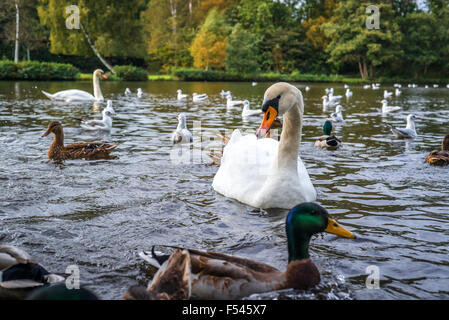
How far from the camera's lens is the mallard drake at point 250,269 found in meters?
2.87

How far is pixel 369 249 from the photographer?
3896 mm

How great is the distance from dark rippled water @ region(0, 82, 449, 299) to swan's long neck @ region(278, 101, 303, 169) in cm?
56

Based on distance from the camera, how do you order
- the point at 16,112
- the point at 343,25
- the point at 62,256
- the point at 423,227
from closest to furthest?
the point at 62,256, the point at 423,227, the point at 16,112, the point at 343,25

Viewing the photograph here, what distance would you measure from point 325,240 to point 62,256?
226 cm

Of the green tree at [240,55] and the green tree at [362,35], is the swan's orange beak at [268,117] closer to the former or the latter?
the green tree at [240,55]

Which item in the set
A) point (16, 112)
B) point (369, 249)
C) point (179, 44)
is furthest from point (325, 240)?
point (179, 44)

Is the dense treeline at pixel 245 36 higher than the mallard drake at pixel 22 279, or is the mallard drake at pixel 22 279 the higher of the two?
the dense treeline at pixel 245 36

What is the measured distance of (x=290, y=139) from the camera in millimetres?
4898

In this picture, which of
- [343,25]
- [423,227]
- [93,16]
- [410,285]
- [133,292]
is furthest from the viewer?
[343,25]

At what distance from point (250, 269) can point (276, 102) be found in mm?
2206

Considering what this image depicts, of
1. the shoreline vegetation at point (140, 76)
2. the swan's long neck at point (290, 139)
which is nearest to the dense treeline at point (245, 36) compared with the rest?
the shoreline vegetation at point (140, 76)

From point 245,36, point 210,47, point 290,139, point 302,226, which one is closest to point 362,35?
point 245,36

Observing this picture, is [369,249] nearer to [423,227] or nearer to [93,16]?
[423,227]

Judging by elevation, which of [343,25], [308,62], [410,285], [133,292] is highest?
[343,25]
